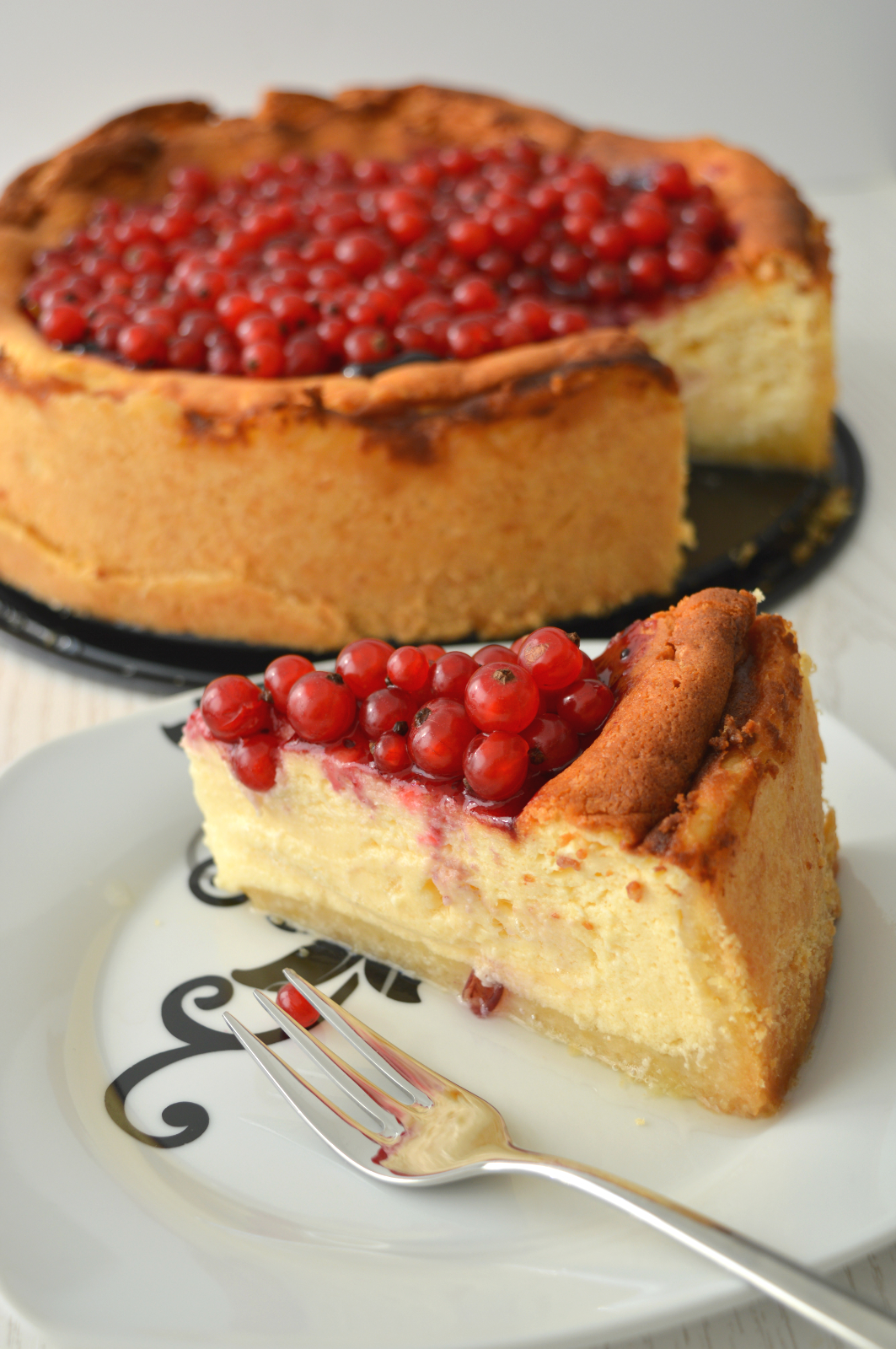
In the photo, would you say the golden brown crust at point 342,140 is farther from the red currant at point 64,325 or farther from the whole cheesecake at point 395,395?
the red currant at point 64,325

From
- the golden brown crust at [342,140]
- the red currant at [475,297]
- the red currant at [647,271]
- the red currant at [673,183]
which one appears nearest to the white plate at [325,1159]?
the red currant at [475,297]

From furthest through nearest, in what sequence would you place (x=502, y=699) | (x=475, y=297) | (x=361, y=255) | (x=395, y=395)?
(x=361, y=255) → (x=475, y=297) → (x=395, y=395) → (x=502, y=699)

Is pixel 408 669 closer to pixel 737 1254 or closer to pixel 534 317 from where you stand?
pixel 737 1254

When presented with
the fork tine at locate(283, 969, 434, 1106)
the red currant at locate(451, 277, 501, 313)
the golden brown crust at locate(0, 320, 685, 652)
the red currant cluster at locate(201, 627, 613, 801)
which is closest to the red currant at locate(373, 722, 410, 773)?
the red currant cluster at locate(201, 627, 613, 801)

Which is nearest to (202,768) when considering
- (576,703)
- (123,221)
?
(576,703)

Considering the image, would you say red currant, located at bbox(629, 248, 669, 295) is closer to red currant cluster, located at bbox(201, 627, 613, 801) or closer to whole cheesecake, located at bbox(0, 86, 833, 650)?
whole cheesecake, located at bbox(0, 86, 833, 650)

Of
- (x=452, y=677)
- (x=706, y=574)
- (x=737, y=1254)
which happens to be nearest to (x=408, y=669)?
(x=452, y=677)
